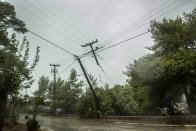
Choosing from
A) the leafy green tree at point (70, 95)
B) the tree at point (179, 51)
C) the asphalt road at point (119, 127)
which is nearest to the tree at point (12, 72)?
the asphalt road at point (119, 127)

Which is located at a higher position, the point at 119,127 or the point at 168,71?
the point at 168,71

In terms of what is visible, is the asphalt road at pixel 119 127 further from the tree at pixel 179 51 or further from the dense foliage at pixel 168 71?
the tree at pixel 179 51

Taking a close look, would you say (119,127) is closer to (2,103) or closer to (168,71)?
(168,71)

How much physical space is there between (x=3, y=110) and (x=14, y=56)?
2852mm

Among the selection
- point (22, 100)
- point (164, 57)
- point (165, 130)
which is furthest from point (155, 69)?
point (22, 100)

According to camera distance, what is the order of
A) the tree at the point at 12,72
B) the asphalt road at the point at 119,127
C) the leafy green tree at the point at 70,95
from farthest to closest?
1. the leafy green tree at the point at 70,95
2. the asphalt road at the point at 119,127
3. the tree at the point at 12,72

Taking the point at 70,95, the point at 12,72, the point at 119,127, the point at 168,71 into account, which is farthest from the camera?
the point at 70,95

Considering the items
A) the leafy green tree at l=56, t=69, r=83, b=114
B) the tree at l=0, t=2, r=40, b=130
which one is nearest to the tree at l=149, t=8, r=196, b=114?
the tree at l=0, t=2, r=40, b=130

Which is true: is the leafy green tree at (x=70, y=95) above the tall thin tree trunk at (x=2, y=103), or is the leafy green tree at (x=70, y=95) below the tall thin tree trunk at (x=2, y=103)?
above

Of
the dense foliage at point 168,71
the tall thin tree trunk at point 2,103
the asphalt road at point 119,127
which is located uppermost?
the dense foliage at point 168,71

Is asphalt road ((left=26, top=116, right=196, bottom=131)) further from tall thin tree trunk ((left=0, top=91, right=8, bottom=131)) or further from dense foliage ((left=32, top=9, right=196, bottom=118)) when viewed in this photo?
tall thin tree trunk ((left=0, top=91, right=8, bottom=131))

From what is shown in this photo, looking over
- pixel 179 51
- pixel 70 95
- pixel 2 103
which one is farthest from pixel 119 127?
pixel 70 95

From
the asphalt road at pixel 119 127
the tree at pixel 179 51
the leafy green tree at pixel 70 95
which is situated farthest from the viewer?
the leafy green tree at pixel 70 95

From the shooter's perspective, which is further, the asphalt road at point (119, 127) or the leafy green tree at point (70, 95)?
the leafy green tree at point (70, 95)
